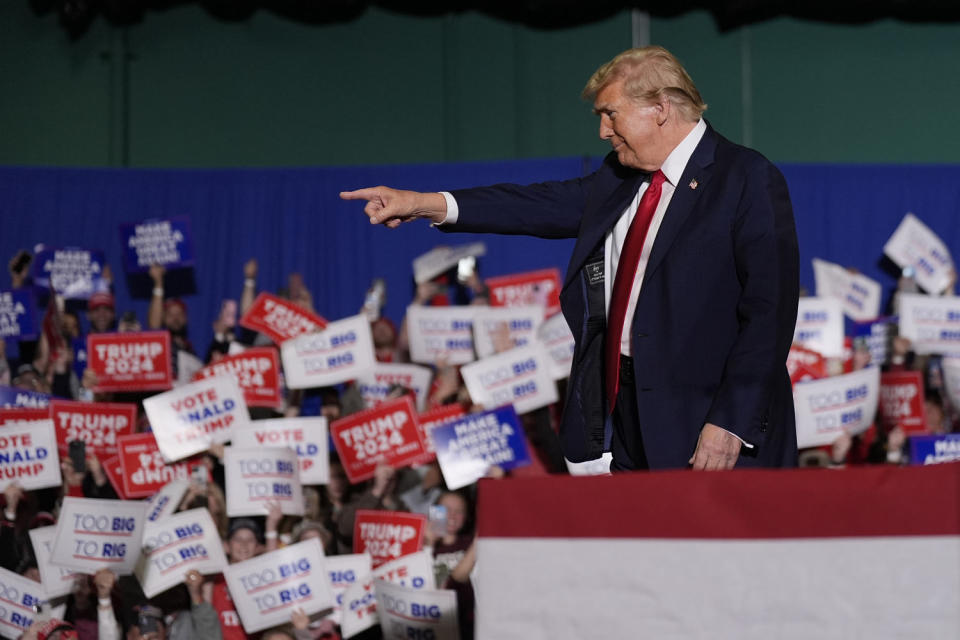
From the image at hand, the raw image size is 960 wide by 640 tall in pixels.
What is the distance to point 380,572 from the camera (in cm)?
430

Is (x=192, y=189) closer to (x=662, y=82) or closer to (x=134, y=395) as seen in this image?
(x=134, y=395)

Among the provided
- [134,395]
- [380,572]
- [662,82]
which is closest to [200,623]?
[380,572]

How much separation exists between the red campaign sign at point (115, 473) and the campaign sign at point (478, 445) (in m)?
1.41

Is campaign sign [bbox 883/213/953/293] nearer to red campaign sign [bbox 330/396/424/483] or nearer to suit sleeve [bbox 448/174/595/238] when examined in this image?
red campaign sign [bbox 330/396/424/483]

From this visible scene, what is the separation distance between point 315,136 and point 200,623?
5514mm

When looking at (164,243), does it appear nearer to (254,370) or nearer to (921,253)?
(254,370)

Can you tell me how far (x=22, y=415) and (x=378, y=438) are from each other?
1.60 m

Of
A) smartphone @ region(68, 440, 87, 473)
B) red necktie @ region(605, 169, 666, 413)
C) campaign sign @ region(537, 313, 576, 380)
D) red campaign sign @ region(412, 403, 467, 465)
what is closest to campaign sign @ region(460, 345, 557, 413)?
red campaign sign @ region(412, 403, 467, 465)

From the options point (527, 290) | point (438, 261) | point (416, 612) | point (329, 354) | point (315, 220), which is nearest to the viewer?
point (416, 612)

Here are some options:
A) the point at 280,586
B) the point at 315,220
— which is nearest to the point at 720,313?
the point at 280,586

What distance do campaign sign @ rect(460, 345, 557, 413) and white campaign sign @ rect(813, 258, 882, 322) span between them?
8.36 ft

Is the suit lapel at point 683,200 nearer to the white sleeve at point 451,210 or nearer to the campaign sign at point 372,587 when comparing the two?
the white sleeve at point 451,210

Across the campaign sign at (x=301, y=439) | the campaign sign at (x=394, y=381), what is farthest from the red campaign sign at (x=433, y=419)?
the campaign sign at (x=394, y=381)

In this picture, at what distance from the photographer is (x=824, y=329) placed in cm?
668
